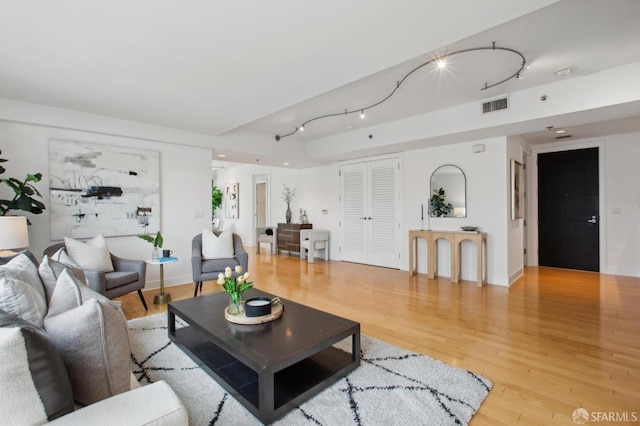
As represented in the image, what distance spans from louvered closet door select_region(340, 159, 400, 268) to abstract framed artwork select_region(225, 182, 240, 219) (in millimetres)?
4418

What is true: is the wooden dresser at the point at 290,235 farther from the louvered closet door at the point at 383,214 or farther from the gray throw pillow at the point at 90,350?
the gray throw pillow at the point at 90,350

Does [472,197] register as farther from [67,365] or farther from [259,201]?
[259,201]

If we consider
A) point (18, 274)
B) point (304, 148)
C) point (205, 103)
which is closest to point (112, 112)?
point (205, 103)

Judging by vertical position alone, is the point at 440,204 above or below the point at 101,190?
below

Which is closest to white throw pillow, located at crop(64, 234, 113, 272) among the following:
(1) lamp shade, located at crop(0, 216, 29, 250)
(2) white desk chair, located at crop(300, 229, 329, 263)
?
(1) lamp shade, located at crop(0, 216, 29, 250)

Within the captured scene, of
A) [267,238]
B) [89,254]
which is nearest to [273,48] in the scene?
[89,254]

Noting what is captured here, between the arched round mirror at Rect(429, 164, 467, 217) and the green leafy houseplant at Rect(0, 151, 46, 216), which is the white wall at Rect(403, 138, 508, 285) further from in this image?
the green leafy houseplant at Rect(0, 151, 46, 216)

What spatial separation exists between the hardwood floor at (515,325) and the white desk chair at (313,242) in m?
1.19

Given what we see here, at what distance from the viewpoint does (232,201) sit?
10336mm

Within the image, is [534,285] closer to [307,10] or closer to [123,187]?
[307,10]

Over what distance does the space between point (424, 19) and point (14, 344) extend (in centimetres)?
256

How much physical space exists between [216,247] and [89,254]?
1437mm

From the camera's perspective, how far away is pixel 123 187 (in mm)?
4457

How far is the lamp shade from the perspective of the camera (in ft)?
9.58
